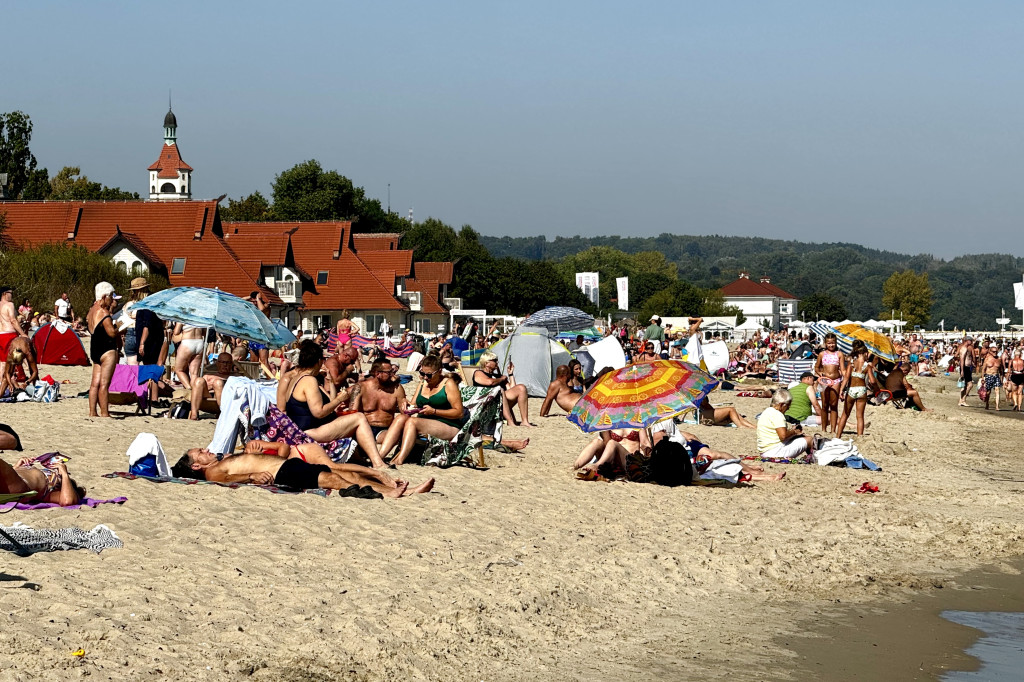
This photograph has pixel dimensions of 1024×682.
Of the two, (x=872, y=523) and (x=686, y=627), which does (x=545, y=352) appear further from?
(x=686, y=627)

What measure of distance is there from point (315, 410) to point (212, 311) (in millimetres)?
3537

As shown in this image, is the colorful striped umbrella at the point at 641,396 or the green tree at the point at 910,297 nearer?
the colorful striped umbrella at the point at 641,396

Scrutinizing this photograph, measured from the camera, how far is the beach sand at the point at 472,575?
556 centimetres

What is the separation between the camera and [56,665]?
4898 mm

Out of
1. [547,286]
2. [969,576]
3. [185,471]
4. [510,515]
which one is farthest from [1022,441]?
[547,286]

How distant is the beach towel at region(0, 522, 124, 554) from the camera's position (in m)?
6.28

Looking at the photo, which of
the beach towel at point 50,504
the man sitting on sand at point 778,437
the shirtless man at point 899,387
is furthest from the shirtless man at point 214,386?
the shirtless man at point 899,387

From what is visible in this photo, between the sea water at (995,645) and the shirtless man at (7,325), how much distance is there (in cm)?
1146

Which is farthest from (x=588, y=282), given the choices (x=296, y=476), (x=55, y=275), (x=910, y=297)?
(x=296, y=476)

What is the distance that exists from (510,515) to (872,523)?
10.9 ft

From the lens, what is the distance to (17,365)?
14242mm

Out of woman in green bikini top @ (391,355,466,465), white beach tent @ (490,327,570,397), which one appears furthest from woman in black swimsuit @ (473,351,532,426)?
white beach tent @ (490,327,570,397)

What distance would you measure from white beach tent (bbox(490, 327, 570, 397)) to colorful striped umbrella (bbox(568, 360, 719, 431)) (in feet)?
30.6

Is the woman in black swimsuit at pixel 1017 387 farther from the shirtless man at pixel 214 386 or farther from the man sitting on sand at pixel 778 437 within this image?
the shirtless man at pixel 214 386
